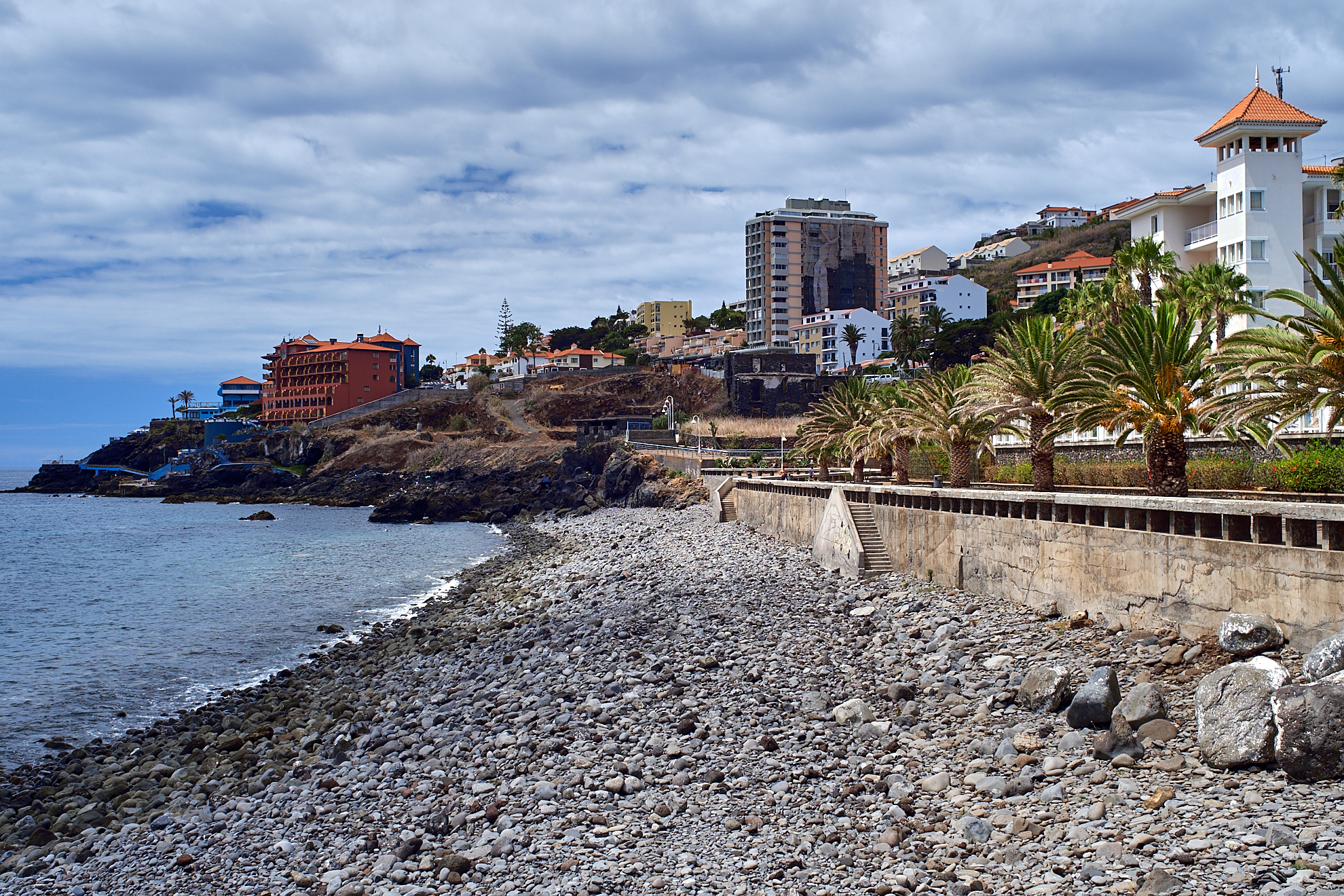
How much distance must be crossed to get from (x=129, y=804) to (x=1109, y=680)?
14.3 metres

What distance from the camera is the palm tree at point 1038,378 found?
68.0 feet

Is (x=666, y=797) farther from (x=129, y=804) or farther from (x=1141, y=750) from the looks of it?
(x=129, y=804)

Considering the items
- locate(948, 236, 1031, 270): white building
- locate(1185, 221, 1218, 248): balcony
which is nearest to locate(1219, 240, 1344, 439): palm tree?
locate(1185, 221, 1218, 248): balcony

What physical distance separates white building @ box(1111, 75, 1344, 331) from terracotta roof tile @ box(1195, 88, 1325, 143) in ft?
0.10

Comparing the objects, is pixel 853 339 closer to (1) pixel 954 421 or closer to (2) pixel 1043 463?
(1) pixel 954 421

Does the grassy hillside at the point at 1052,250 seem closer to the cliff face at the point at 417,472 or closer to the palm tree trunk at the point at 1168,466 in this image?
the cliff face at the point at 417,472

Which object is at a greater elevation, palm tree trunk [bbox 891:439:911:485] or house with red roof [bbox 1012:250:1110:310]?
house with red roof [bbox 1012:250:1110:310]

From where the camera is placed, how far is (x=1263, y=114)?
40344 millimetres

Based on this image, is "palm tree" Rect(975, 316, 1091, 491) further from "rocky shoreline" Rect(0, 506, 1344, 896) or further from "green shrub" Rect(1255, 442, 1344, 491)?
"green shrub" Rect(1255, 442, 1344, 491)

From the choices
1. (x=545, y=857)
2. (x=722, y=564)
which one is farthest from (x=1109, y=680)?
(x=722, y=564)

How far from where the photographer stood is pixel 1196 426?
15688 millimetres

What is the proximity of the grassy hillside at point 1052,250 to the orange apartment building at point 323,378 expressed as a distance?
89.7 meters

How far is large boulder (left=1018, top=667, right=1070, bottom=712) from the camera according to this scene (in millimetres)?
11289

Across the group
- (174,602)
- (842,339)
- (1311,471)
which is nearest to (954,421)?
(1311,471)
